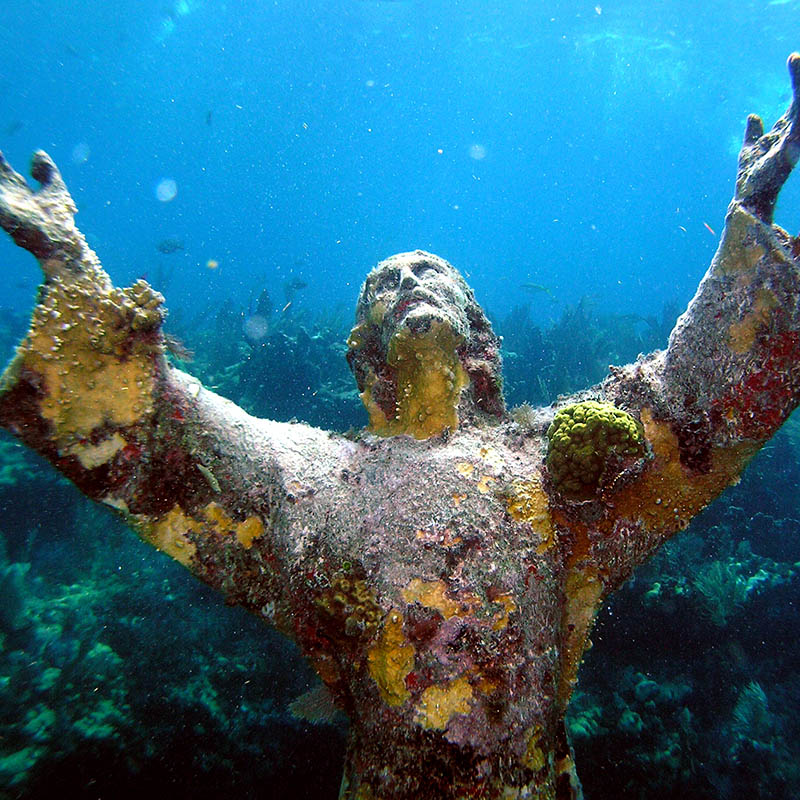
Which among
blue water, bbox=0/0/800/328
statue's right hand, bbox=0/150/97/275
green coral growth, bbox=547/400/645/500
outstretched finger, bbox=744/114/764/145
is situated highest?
blue water, bbox=0/0/800/328

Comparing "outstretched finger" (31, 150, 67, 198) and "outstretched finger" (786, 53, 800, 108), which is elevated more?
"outstretched finger" (31, 150, 67, 198)

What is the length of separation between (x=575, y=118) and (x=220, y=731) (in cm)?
7205

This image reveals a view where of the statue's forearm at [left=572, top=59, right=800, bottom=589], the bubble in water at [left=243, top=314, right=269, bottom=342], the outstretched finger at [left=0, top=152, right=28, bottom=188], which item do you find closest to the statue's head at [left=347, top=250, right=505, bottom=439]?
the statue's forearm at [left=572, top=59, right=800, bottom=589]

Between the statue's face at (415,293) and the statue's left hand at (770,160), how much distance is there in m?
1.61

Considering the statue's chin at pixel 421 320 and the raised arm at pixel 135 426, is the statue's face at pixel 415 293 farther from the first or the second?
the raised arm at pixel 135 426

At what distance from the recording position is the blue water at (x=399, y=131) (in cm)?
3497

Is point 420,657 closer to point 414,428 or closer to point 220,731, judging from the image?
point 414,428

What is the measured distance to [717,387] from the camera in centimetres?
213

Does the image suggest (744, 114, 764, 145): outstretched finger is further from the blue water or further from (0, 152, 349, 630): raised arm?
the blue water

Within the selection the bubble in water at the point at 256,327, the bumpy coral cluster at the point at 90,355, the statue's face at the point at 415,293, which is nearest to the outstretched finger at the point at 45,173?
the bumpy coral cluster at the point at 90,355

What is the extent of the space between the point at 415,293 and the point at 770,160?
188cm

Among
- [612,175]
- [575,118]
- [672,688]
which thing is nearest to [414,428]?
[672,688]

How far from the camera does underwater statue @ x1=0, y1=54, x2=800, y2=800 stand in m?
1.87

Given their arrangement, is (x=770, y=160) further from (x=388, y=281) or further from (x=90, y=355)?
(x=90, y=355)
